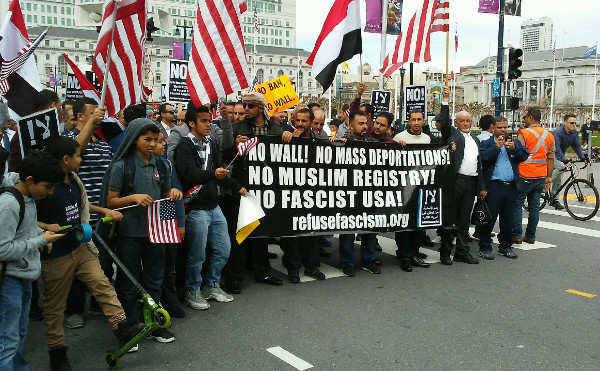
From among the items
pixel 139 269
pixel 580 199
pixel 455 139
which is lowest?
pixel 580 199

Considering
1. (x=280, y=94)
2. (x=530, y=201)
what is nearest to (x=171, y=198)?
(x=280, y=94)

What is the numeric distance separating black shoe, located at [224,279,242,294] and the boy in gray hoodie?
8.72ft

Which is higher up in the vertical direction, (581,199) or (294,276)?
(581,199)

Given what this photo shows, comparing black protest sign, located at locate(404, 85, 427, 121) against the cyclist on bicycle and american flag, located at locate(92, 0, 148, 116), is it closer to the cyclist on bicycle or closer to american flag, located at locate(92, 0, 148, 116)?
the cyclist on bicycle

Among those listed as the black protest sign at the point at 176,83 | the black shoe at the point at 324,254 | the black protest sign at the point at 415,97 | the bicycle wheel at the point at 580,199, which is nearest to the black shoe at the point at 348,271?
the black shoe at the point at 324,254

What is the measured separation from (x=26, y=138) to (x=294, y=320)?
277cm

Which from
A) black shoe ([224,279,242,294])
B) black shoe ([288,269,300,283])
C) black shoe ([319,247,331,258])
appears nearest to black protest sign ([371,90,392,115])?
black shoe ([319,247,331,258])

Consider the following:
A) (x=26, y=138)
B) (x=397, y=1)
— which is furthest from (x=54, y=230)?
(x=397, y=1)

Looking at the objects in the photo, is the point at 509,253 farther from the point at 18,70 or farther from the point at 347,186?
the point at 18,70

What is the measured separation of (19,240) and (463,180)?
5719 millimetres

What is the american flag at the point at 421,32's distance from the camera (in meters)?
11.3

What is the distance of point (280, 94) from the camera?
369 inches

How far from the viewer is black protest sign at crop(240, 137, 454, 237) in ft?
20.9

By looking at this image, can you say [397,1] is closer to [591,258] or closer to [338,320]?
[591,258]
